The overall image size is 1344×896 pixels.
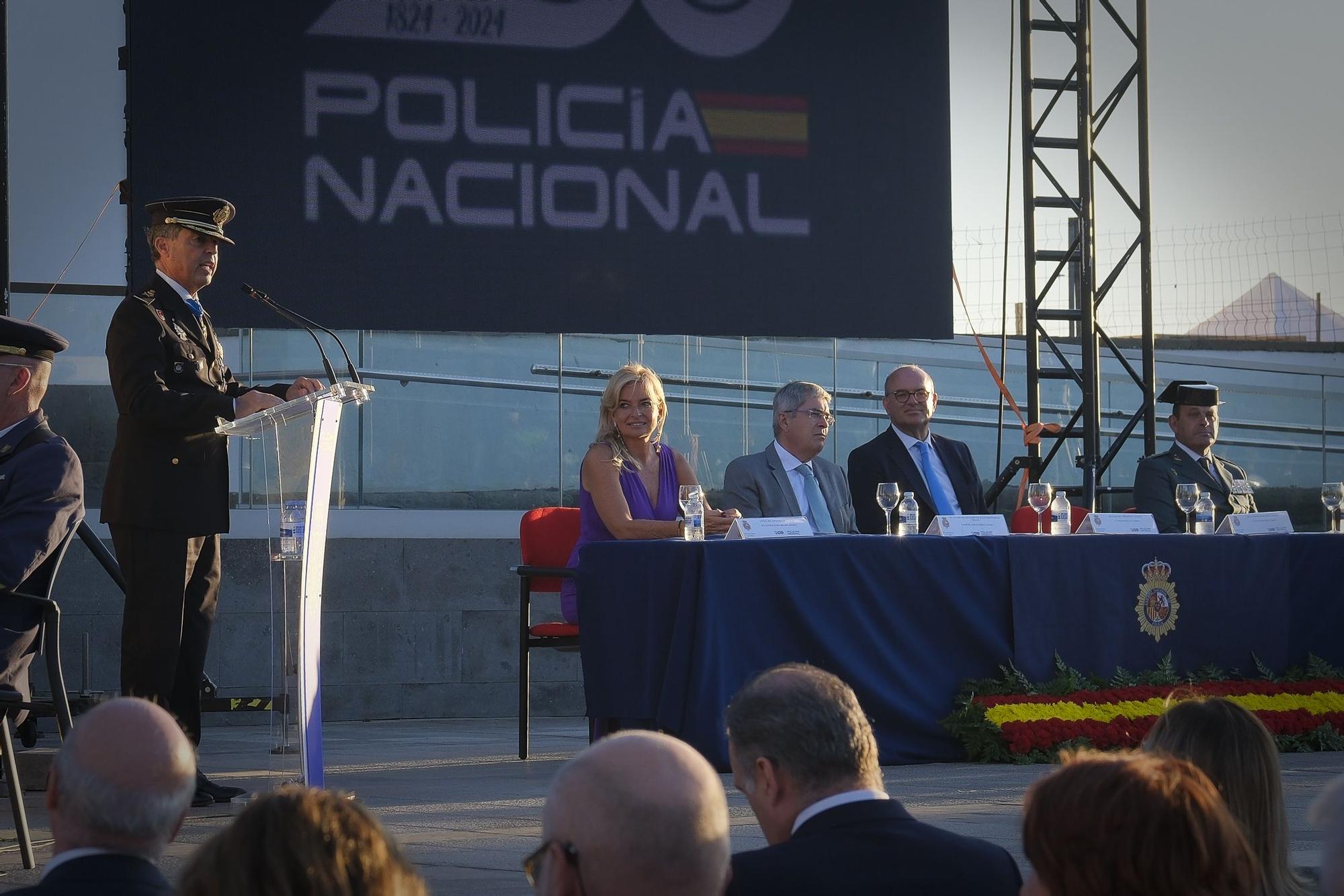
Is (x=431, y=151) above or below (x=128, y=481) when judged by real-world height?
above

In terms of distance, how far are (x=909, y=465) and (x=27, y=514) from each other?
3167 millimetres

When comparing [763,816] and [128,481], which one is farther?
[128,481]

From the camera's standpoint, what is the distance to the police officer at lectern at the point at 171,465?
13.1 feet

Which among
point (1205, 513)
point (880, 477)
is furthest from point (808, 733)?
point (1205, 513)

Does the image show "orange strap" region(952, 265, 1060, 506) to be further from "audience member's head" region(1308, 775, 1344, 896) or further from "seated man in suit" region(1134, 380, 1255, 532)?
"audience member's head" region(1308, 775, 1344, 896)

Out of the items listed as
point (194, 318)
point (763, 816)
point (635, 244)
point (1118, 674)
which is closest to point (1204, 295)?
point (635, 244)

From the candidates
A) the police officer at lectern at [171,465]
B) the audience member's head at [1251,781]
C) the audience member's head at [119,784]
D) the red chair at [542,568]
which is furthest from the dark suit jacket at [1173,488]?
the audience member's head at [119,784]

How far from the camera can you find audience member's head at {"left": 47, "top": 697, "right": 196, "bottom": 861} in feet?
4.91

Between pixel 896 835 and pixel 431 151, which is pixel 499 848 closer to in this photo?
pixel 896 835

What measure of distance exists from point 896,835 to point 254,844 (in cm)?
79

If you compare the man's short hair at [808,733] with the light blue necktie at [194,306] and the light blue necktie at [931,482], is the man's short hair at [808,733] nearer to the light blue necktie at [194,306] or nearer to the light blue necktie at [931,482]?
the light blue necktie at [194,306]

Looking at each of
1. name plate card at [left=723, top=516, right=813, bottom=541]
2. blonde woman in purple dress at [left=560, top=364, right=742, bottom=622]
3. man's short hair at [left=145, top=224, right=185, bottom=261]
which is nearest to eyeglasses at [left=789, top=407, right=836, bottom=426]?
blonde woman in purple dress at [left=560, top=364, right=742, bottom=622]

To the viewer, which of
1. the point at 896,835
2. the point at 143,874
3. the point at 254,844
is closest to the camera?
→ the point at 254,844

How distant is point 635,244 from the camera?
672 centimetres
